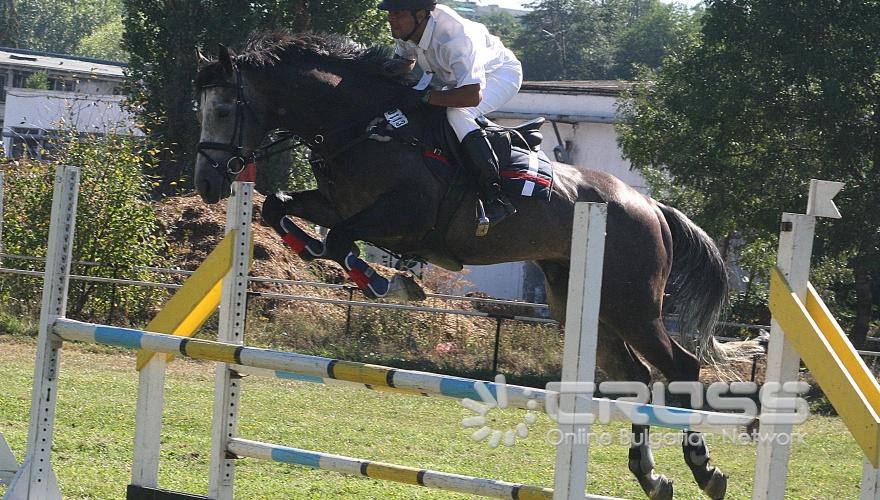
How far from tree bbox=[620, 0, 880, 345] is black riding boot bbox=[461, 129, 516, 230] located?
29.6 ft

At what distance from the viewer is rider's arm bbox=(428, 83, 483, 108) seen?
4.97 metres

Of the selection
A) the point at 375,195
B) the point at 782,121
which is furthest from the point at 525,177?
the point at 782,121

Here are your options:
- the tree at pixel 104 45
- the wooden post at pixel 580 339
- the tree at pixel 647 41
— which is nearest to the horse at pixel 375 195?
the wooden post at pixel 580 339

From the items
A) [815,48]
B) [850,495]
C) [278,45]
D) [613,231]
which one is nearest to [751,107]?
[815,48]

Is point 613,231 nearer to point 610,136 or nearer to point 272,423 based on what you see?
point 272,423

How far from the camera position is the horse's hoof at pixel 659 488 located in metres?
5.24

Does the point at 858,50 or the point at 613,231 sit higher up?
the point at 858,50

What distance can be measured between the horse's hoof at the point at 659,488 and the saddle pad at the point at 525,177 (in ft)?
4.75

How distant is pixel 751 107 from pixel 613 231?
9.13 meters

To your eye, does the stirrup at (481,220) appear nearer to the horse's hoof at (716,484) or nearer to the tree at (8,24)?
the horse's hoof at (716,484)

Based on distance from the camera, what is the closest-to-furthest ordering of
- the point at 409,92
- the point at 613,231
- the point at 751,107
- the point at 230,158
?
the point at 230,158 < the point at 409,92 < the point at 613,231 < the point at 751,107

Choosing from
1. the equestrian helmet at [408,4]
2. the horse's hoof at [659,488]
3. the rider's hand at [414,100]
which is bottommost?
the horse's hoof at [659,488]

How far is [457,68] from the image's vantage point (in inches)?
198

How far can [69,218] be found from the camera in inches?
169
